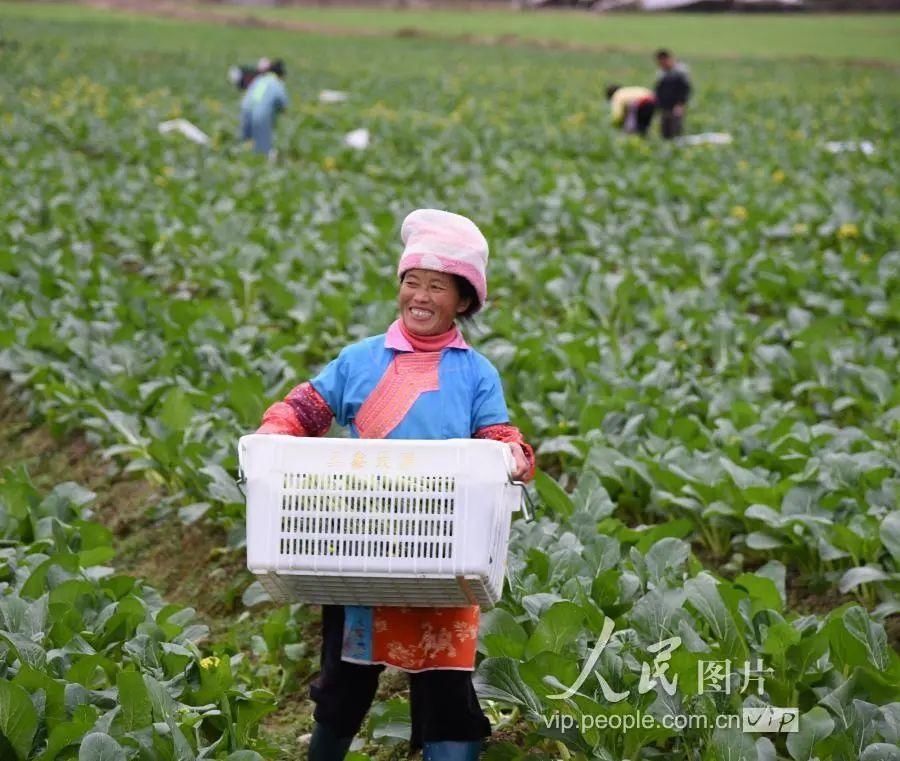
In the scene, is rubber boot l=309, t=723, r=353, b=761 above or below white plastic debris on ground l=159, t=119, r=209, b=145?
below

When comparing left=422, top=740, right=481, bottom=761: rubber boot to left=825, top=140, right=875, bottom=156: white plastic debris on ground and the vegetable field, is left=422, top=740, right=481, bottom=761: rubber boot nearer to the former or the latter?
the vegetable field

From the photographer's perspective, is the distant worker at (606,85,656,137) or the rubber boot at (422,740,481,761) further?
the distant worker at (606,85,656,137)

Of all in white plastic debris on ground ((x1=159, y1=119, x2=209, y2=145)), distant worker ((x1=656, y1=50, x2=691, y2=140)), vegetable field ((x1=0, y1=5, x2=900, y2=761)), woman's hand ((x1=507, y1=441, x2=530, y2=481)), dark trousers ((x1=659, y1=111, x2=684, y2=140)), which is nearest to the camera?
woman's hand ((x1=507, y1=441, x2=530, y2=481))

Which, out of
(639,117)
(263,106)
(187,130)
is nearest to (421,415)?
(263,106)

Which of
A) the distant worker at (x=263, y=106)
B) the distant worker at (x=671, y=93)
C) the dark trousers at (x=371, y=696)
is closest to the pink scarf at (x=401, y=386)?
the dark trousers at (x=371, y=696)

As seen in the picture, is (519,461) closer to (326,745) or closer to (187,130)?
(326,745)

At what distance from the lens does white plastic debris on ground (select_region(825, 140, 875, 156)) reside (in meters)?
16.7

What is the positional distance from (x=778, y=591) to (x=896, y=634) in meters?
0.68

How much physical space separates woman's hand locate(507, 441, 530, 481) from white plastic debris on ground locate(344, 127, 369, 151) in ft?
44.3

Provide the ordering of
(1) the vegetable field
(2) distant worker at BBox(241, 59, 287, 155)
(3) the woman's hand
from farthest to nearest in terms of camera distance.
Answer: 1. (2) distant worker at BBox(241, 59, 287, 155)
2. (1) the vegetable field
3. (3) the woman's hand

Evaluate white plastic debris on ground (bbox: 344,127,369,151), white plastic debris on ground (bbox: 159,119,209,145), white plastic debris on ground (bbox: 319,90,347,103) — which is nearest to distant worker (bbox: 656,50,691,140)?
white plastic debris on ground (bbox: 344,127,369,151)

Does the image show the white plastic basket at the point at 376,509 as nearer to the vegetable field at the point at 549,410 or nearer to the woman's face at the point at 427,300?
the woman's face at the point at 427,300

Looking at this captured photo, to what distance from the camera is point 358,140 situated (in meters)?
16.8

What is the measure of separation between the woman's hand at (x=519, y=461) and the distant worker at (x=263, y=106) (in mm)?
12794
